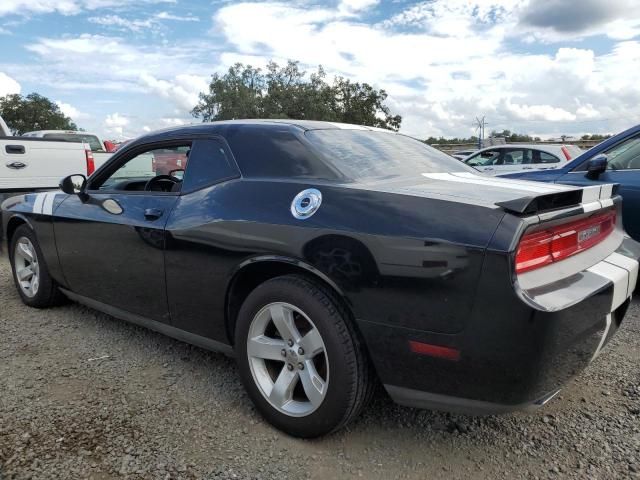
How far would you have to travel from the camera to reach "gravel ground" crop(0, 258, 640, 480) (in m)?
2.16

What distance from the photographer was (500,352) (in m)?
1.85

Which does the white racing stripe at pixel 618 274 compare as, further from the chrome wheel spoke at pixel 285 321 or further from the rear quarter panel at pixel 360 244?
the chrome wheel spoke at pixel 285 321

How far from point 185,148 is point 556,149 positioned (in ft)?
32.3

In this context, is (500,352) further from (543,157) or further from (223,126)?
(543,157)

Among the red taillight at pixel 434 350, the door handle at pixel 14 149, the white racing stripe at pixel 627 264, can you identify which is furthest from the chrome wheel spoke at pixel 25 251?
the white racing stripe at pixel 627 264

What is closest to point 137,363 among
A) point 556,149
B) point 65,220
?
point 65,220

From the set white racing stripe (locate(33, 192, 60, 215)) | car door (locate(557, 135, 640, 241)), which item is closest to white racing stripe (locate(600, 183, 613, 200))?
car door (locate(557, 135, 640, 241))

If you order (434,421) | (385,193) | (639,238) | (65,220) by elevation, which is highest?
(385,193)

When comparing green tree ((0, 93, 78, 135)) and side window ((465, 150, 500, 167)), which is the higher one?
green tree ((0, 93, 78, 135))

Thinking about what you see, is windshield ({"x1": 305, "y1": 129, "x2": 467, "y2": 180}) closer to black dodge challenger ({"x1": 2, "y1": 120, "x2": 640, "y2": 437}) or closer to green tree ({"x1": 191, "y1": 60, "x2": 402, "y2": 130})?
black dodge challenger ({"x1": 2, "y1": 120, "x2": 640, "y2": 437})

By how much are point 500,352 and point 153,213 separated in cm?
199

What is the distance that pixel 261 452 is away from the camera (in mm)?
2275

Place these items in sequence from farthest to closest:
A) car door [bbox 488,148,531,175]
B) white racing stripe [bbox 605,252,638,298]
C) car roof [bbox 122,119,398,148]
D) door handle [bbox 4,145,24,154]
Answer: car door [bbox 488,148,531,175] < door handle [bbox 4,145,24,154] < car roof [bbox 122,119,398,148] < white racing stripe [bbox 605,252,638,298]

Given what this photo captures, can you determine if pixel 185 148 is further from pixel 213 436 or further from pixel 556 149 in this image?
pixel 556 149
